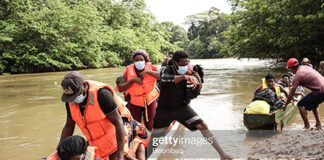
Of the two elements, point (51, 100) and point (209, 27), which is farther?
point (209, 27)

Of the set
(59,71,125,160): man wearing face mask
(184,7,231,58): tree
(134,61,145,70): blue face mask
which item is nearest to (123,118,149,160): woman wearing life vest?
(59,71,125,160): man wearing face mask

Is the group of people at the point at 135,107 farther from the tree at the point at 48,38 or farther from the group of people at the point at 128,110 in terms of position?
the tree at the point at 48,38

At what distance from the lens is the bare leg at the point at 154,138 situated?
13.2ft

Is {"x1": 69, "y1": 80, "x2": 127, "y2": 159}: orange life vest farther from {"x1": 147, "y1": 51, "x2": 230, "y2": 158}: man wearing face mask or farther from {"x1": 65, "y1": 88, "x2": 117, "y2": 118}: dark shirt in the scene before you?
{"x1": 147, "y1": 51, "x2": 230, "y2": 158}: man wearing face mask

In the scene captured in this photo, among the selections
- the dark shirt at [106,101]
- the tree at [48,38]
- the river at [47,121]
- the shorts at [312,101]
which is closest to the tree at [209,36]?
the tree at [48,38]

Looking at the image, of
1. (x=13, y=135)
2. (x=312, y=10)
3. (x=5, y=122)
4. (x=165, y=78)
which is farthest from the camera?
(x=312, y=10)

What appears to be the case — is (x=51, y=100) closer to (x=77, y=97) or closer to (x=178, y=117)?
(x=178, y=117)

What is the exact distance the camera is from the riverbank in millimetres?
3947

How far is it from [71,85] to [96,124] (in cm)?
47

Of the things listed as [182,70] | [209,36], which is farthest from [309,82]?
[209,36]

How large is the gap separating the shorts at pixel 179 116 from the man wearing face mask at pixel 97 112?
123 centimetres

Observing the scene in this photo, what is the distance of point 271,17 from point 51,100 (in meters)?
14.2

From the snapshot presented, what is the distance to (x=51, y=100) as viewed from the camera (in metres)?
11.9

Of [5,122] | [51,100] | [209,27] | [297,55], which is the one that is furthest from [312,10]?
[209,27]
